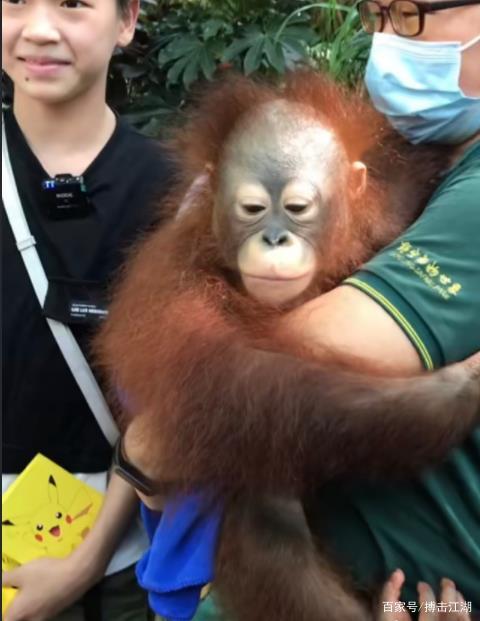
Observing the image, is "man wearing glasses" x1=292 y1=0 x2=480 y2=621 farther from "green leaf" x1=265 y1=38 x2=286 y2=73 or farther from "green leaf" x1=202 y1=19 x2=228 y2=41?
"green leaf" x1=202 y1=19 x2=228 y2=41

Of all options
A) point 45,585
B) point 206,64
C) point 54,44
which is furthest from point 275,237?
point 206,64

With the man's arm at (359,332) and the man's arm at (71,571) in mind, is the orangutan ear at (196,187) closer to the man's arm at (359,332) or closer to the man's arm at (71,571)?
the man's arm at (359,332)

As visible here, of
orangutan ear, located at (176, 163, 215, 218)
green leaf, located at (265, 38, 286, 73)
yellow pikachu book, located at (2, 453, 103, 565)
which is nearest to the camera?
orangutan ear, located at (176, 163, 215, 218)

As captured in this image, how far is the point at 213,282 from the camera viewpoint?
3.97 ft

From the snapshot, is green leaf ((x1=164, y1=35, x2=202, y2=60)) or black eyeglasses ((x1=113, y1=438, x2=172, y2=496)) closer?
black eyeglasses ((x1=113, y1=438, x2=172, y2=496))

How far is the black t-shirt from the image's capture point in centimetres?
147

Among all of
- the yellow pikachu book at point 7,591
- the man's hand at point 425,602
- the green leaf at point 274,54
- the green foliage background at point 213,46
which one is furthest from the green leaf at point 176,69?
the man's hand at point 425,602

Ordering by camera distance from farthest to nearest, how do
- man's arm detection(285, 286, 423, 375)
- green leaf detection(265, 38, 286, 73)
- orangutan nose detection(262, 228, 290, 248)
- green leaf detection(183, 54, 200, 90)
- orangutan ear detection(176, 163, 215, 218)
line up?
green leaf detection(183, 54, 200, 90)
green leaf detection(265, 38, 286, 73)
orangutan ear detection(176, 163, 215, 218)
orangutan nose detection(262, 228, 290, 248)
man's arm detection(285, 286, 423, 375)

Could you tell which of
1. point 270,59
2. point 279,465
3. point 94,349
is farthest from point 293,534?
point 270,59

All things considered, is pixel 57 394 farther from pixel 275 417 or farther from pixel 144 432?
pixel 275 417

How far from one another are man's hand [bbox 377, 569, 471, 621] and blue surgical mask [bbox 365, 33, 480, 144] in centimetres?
56

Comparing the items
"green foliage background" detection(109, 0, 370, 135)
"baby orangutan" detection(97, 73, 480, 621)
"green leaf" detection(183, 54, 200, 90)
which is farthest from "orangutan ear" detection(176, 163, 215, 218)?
"green leaf" detection(183, 54, 200, 90)

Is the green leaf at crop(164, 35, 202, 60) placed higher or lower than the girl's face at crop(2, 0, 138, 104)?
lower

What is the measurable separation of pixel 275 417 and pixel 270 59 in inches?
68.3
